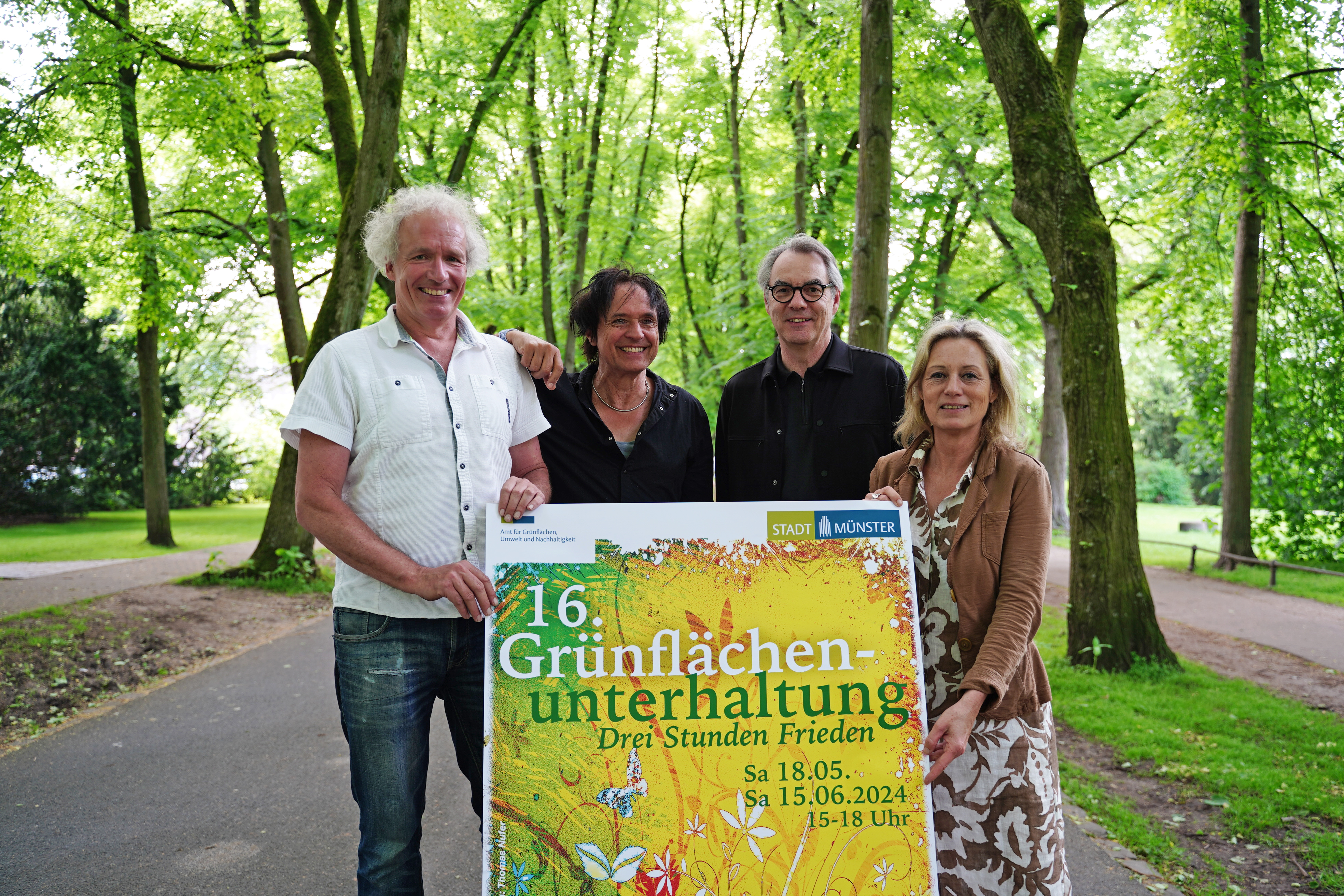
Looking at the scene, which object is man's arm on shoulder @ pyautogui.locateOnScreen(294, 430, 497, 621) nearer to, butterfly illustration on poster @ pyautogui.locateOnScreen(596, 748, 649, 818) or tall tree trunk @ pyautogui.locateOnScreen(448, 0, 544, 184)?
butterfly illustration on poster @ pyautogui.locateOnScreen(596, 748, 649, 818)

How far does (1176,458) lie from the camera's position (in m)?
45.1

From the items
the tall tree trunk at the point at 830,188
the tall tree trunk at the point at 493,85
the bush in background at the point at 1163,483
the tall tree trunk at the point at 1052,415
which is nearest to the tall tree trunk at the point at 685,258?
the tall tree trunk at the point at 830,188

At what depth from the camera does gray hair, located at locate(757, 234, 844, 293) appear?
3.37m

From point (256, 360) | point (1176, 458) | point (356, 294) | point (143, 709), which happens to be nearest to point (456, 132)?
point (356, 294)

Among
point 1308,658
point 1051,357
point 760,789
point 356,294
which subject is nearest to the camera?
point 760,789

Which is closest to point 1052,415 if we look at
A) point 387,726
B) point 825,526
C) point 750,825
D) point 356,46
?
point 356,46

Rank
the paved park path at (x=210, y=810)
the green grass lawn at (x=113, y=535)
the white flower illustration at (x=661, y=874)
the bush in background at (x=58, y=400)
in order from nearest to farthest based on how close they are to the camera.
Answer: the white flower illustration at (x=661, y=874) < the paved park path at (x=210, y=810) < the green grass lawn at (x=113, y=535) < the bush in background at (x=58, y=400)

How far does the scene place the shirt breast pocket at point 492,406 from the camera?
8.61 ft

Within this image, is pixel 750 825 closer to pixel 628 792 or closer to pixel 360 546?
pixel 628 792

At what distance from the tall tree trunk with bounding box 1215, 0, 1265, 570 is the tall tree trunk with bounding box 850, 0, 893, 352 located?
21.0 feet

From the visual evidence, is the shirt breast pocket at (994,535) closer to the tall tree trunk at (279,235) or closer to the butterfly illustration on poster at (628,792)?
the butterfly illustration on poster at (628,792)

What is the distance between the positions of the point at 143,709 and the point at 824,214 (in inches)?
482

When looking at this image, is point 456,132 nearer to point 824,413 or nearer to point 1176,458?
point 824,413

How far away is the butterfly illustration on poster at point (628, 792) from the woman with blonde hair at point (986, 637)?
0.75 meters
